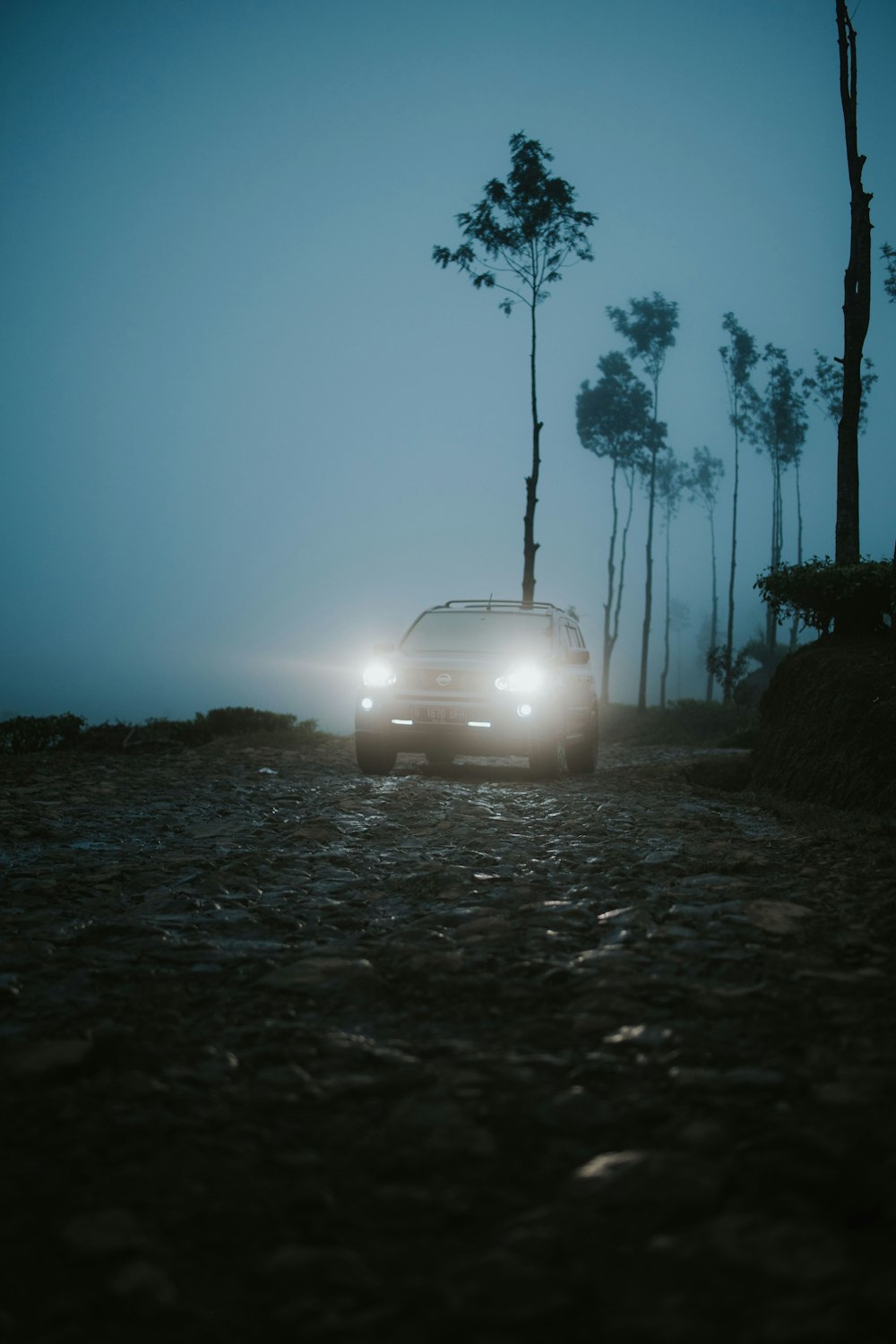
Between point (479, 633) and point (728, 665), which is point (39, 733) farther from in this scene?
point (728, 665)

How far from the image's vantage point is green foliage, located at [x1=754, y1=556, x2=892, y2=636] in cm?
1035

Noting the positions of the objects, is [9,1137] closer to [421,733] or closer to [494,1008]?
[494,1008]

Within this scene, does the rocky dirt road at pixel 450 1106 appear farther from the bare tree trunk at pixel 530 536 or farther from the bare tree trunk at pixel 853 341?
the bare tree trunk at pixel 530 536

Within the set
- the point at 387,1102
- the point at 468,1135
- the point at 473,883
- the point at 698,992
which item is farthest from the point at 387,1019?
the point at 473,883

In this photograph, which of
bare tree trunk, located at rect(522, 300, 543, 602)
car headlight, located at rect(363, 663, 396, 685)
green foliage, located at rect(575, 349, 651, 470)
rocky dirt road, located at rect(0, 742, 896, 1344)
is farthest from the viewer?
green foliage, located at rect(575, 349, 651, 470)

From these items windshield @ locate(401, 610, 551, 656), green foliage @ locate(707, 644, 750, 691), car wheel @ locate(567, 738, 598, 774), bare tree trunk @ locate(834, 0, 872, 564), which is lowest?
car wheel @ locate(567, 738, 598, 774)

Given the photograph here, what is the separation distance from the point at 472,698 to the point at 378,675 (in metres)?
1.18

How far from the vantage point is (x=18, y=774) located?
410 inches

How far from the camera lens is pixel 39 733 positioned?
14359 mm

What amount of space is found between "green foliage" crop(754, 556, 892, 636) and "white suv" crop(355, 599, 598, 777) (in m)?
2.78

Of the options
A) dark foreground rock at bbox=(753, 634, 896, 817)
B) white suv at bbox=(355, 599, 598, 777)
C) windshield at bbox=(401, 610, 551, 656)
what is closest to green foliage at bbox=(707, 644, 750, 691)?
dark foreground rock at bbox=(753, 634, 896, 817)

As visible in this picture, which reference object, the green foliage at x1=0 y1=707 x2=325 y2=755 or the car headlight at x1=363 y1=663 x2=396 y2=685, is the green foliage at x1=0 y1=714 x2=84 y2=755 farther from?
the car headlight at x1=363 y1=663 x2=396 y2=685

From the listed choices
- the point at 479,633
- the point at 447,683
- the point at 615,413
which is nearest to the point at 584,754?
the point at 479,633

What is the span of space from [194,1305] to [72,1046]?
1250 mm
